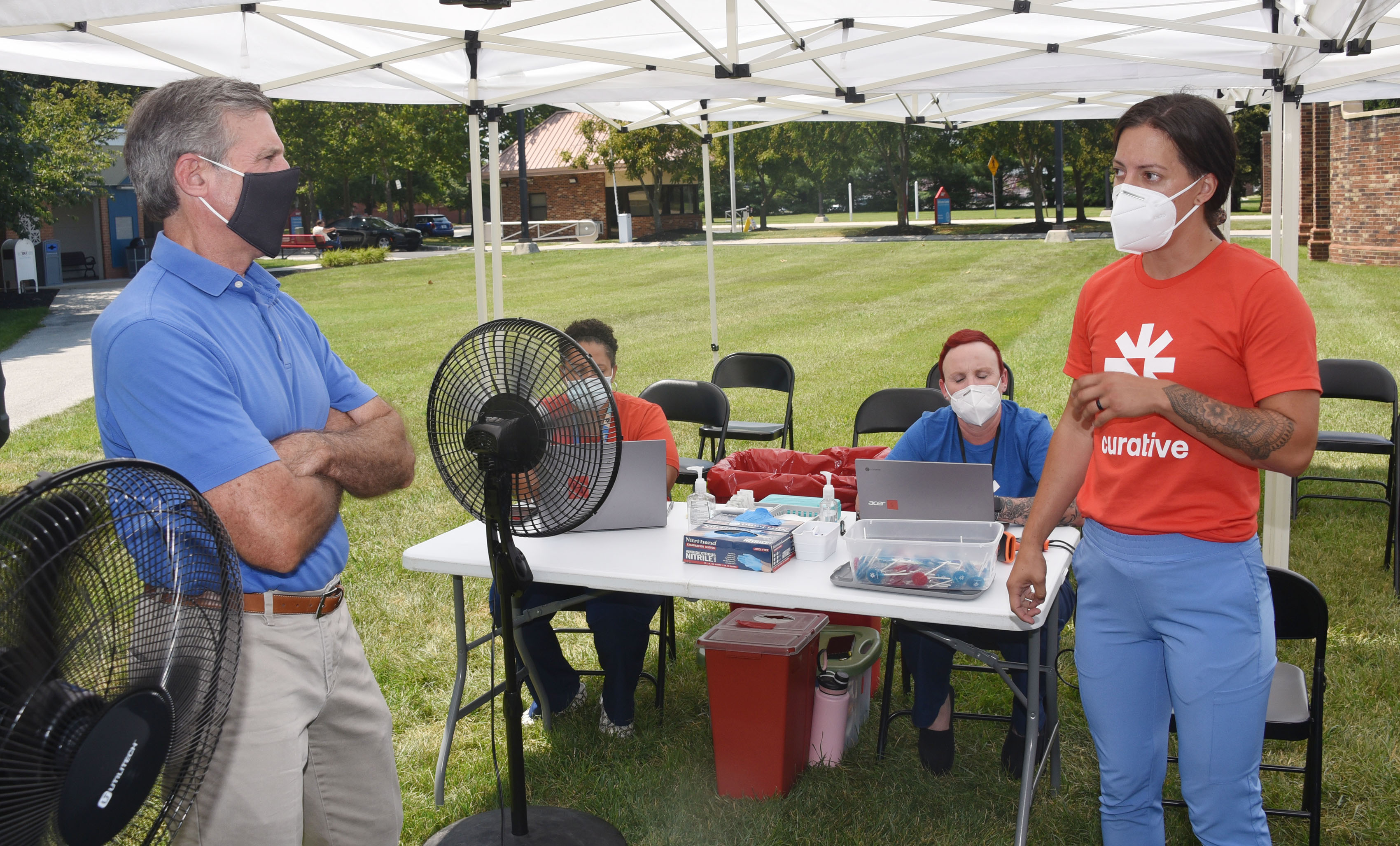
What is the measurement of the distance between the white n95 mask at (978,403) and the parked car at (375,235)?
114ft

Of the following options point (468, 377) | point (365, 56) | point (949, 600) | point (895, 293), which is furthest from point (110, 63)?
point (895, 293)

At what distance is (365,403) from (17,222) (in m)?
23.0

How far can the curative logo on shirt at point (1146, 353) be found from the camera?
2305 mm

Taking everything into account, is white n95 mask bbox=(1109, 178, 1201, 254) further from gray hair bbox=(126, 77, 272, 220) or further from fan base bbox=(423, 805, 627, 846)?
fan base bbox=(423, 805, 627, 846)

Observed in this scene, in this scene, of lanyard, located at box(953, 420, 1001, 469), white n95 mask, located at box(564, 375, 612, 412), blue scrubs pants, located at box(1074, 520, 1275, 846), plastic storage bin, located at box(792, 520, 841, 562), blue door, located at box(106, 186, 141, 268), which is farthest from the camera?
blue door, located at box(106, 186, 141, 268)

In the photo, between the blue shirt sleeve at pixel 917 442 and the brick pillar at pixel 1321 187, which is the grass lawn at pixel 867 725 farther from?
the brick pillar at pixel 1321 187

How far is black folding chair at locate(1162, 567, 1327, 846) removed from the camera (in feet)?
10.0

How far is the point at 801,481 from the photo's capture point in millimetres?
4789

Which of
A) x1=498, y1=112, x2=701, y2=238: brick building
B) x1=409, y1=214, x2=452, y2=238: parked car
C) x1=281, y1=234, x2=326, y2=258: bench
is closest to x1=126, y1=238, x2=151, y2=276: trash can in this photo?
x1=281, y1=234, x2=326, y2=258: bench

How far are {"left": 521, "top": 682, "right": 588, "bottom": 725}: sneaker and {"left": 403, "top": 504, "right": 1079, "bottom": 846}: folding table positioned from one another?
0.36 m

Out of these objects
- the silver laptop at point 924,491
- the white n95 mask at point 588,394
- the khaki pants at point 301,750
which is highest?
the white n95 mask at point 588,394

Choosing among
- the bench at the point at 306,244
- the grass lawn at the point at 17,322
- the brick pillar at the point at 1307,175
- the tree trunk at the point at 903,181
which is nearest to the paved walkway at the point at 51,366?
the grass lawn at the point at 17,322

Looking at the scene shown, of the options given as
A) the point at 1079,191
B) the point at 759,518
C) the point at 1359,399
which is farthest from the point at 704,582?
the point at 1079,191

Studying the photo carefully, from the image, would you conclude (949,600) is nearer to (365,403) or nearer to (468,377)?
(468,377)
